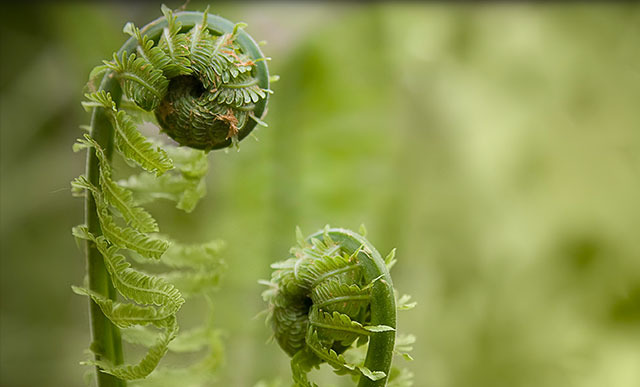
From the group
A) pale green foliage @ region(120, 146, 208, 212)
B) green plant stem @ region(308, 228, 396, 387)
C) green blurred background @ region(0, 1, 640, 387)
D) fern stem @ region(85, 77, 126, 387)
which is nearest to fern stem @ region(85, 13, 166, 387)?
fern stem @ region(85, 77, 126, 387)

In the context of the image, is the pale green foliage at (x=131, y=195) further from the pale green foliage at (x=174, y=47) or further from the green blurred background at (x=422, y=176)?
the green blurred background at (x=422, y=176)

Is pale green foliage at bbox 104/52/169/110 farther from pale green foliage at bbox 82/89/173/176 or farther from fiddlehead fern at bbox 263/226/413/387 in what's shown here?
fiddlehead fern at bbox 263/226/413/387

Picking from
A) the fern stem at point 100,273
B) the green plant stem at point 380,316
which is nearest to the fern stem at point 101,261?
the fern stem at point 100,273

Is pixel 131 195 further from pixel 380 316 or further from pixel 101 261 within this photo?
pixel 380 316

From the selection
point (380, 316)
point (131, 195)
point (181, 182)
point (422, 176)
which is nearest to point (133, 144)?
point (131, 195)

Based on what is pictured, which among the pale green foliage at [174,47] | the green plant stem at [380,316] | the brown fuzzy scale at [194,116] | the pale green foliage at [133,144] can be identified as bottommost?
the green plant stem at [380,316]
